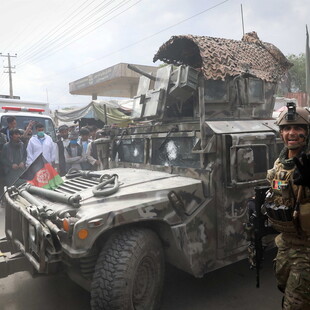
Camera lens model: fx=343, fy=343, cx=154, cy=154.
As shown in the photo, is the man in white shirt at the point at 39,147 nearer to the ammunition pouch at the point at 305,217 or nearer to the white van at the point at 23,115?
the white van at the point at 23,115

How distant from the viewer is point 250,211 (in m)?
2.56

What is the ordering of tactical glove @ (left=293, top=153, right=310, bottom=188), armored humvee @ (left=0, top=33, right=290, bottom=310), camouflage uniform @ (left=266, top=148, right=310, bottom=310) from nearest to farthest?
tactical glove @ (left=293, top=153, right=310, bottom=188) → camouflage uniform @ (left=266, top=148, right=310, bottom=310) → armored humvee @ (left=0, top=33, right=290, bottom=310)

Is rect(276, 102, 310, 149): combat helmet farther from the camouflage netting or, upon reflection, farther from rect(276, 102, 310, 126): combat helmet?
the camouflage netting

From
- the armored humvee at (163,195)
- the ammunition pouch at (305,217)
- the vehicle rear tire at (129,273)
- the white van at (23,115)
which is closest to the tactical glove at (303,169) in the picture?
the ammunition pouch at (305,217)

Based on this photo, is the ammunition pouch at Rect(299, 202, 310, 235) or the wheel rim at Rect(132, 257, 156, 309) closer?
the ammunition pouch at Rect(299, 202, 310, 235)

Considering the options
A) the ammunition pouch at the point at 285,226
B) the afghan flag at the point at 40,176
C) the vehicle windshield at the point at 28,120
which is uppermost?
the vehicle windshield at the point at 28,120

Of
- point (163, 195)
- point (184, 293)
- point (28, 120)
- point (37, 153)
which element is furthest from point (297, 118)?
point (28, 120)

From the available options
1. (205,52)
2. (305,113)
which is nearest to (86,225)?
(305,113)

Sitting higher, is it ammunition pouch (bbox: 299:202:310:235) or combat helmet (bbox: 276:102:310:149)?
combat helmet (bbox: 276:102:310:149)

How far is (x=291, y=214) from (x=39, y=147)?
524cm

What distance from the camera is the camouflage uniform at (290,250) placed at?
2.06 metres

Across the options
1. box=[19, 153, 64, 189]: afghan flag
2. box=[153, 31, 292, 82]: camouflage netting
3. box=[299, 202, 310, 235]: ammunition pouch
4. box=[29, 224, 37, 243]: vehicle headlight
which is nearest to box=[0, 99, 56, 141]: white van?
box=[153, 31, 292, 82]: camouflage netting

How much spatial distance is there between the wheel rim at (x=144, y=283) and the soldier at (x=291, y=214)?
102cm

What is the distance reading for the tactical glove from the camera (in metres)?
1.95
